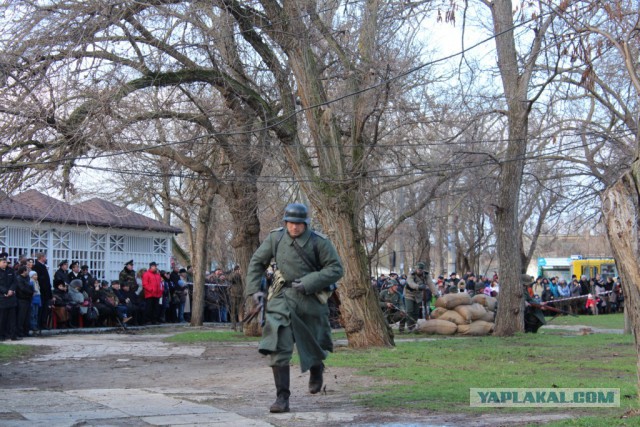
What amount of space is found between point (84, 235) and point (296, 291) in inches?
784

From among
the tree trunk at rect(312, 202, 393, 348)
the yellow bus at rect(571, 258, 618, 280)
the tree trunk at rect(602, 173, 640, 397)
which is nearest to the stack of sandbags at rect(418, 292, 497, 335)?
the tree trunk at rect(312, 202, 393, 348)

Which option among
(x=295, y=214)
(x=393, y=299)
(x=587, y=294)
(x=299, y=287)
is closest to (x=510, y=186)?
(x=393, y=299)

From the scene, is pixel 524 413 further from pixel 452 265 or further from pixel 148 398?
pixel 452 265

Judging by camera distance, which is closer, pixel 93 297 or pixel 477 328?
pixel 477 328

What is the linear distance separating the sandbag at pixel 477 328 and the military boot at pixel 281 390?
1393 cm

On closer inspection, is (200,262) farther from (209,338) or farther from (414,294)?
(414,294)

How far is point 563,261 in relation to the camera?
57.3m

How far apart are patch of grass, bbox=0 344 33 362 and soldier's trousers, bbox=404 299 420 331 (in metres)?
10.4

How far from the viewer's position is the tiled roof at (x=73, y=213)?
76.7 feet

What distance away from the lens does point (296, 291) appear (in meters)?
8.62

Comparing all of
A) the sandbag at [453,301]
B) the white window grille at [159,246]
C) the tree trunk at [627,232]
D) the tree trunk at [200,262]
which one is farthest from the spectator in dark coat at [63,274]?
the tree trunk at [627,232]

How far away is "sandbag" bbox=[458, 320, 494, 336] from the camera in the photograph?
2159cm

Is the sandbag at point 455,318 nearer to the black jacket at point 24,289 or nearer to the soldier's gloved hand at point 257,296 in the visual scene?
the black jacket at point 24,289

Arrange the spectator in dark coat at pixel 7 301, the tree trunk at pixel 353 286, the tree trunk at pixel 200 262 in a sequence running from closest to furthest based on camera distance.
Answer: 1. the tree trunk at pixel 353 286
2. the spectator in dark coat at pixel 7 301
3. the tree trunk at pixel 200 262
